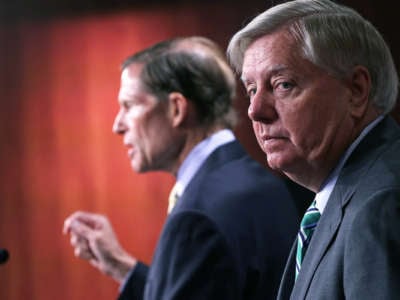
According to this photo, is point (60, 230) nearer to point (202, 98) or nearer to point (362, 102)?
point (202, 98)

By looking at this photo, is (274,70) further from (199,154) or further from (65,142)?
(65,142)

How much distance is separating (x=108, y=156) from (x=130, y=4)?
651 millimetres

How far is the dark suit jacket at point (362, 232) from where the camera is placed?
103 centimetres

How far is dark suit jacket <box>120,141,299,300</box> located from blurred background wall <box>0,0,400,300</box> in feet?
4.22

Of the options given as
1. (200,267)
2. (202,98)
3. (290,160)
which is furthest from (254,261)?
(202,98)

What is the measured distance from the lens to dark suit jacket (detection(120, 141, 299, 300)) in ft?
5.49

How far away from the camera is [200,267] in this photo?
65.7 inches

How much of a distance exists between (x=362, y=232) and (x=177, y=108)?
123 cm

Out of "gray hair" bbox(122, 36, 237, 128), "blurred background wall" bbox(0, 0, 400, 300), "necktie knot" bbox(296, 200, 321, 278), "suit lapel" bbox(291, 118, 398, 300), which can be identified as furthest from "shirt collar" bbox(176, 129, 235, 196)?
"blurred background wall" bbox(0, 0, 400, 300)

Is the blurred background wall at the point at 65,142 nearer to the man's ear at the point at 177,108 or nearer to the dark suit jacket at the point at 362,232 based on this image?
the man's ear at the point at 177,108

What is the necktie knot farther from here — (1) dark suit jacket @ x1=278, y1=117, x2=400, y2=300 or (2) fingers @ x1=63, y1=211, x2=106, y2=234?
(2) fingers @ x1=63, y1=211, x2=106, y2=234

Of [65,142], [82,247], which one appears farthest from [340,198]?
[65,142]

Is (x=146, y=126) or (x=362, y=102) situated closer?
(x=362, y=102)

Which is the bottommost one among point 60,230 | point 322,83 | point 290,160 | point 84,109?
point 60,230
